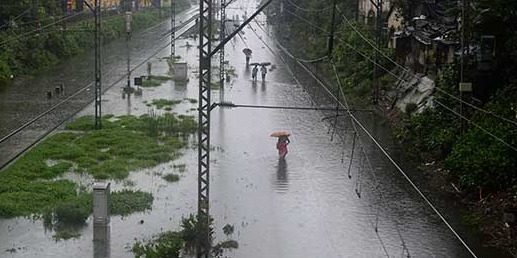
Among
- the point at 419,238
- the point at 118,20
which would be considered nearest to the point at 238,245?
the point at 419,238

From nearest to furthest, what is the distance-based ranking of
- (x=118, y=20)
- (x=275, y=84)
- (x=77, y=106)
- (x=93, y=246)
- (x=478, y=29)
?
(x=93, y=246) → (x=478, y=29) → (x=77, y=106) → (x=275, y=84) → (x=118, y=20)

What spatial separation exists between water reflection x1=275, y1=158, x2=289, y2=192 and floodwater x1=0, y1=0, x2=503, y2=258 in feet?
0.08

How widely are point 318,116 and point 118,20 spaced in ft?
125

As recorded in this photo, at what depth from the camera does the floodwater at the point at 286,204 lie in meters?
14.2

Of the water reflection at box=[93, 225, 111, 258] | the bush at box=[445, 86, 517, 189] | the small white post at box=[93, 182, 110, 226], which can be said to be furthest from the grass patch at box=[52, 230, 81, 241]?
the bush at box=[445, 86, 517, 189]

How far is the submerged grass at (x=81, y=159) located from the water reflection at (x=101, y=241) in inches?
26.0

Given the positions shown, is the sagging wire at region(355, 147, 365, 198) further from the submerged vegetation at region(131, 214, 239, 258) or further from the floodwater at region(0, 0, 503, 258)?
the submerged vegetation at region(131, 214, 239, 258)

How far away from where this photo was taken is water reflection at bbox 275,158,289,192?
18.5 meters

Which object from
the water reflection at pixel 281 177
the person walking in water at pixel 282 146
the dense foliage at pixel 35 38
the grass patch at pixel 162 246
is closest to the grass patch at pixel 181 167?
the water reflection at pixel 281 177

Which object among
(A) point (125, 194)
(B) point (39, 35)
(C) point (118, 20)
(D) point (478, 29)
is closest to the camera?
(A) point (125, 194)

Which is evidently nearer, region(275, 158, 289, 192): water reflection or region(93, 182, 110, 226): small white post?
region(93, 182, 110, 226): small white post

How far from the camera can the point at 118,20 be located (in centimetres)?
6272

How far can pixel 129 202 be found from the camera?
16.5 m

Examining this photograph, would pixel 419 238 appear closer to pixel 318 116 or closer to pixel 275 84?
pixel 318 116
